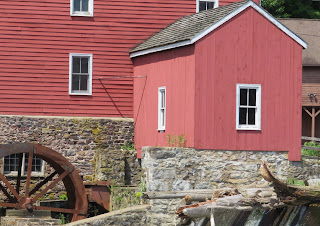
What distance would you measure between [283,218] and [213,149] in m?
3.73

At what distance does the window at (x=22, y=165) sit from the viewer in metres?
27.0

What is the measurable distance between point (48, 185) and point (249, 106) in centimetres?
621

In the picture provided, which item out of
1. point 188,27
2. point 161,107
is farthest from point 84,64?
point 188,27

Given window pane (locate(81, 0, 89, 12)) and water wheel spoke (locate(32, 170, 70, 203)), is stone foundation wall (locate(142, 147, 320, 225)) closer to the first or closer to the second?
water wheel spoke (locate(32, 170, 70, 203))

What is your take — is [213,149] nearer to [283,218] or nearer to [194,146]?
[194,146]

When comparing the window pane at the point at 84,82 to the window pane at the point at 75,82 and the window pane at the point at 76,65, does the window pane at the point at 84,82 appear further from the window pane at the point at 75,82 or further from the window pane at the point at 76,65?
the window pane at the point at 76,65

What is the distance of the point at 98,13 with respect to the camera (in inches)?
1081

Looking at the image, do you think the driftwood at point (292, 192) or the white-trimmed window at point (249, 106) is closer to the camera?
the driftwood at point (292, 192)

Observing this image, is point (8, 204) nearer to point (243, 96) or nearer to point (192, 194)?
point (243, 96)

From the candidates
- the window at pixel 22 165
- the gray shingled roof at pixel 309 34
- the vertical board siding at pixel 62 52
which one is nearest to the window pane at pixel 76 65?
the vertical board siding at pixel 62 52

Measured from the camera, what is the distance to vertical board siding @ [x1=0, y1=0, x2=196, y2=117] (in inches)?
1062

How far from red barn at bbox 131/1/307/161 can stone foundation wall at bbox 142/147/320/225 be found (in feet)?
0.79

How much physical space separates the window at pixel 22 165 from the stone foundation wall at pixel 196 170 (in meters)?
4.56

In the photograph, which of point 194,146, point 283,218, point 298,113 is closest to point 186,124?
point 194,146
